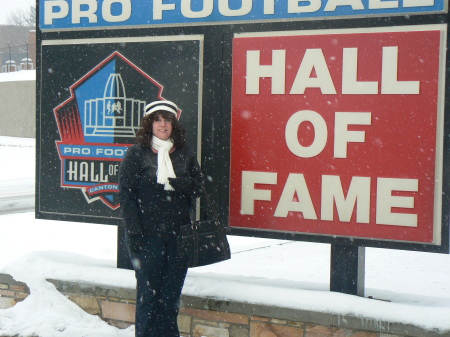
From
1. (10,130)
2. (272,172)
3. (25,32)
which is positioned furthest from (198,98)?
(25,32)

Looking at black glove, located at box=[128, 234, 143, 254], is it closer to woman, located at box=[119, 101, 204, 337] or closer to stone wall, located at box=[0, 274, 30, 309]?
woman, located at box=[119, 101, 204, 337]

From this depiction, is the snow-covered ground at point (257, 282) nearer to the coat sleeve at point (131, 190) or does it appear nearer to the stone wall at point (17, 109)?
the coat sleeve at point (131, 190)

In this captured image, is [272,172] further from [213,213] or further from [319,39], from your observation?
[319,39]

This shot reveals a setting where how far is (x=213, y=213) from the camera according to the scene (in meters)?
4.98

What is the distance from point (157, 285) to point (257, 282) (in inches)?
35.9

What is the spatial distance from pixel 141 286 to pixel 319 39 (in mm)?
2317

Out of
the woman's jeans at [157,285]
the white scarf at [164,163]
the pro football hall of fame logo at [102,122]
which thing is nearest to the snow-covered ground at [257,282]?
the woman's jeans at [157,285]

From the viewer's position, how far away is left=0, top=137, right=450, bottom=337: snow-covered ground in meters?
4.84

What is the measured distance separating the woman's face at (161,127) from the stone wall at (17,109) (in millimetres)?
34283

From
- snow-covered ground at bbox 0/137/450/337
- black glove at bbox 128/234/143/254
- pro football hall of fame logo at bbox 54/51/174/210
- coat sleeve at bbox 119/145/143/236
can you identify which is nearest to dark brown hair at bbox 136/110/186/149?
coat sleeve at bbox 119/145/143/236

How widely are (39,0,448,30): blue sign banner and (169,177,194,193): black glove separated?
4.88ft

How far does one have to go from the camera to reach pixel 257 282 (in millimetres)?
5375

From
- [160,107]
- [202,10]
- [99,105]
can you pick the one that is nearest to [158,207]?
[160,107]

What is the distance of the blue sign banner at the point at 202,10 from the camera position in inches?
196
